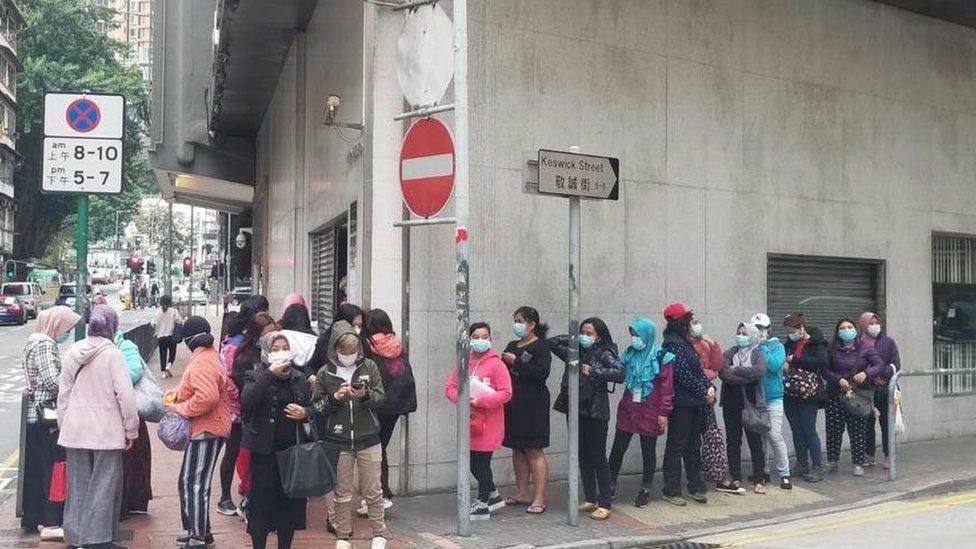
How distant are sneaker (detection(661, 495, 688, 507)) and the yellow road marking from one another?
0.90 metres

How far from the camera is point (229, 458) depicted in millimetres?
8234

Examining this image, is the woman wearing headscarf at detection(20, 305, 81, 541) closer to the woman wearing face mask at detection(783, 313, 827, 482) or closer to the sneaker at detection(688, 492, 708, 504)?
the sneaker at detection(688, 492, 708, 504)

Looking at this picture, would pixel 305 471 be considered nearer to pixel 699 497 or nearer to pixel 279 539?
pixel 279 539

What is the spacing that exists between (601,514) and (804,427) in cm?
305

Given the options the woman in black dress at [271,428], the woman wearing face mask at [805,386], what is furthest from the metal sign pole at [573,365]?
the woman wearing face mask at [805,386]

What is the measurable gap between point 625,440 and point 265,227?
15190mm

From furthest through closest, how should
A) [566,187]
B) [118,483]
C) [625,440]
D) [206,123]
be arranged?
[206,123] < [625,440] < [566,187] < [118,483]

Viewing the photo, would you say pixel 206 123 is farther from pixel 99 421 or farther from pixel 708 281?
pixel 99 421

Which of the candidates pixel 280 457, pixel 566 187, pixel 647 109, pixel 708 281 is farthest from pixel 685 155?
pixel 280 457

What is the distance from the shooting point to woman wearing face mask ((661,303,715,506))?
9.06 m

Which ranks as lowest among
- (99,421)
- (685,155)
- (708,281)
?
(99,421)

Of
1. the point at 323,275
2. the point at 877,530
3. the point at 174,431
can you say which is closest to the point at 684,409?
the point at 877,530

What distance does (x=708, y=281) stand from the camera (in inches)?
440

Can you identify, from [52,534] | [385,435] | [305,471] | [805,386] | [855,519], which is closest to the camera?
[305,471]
